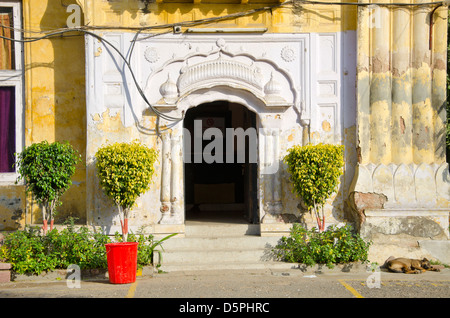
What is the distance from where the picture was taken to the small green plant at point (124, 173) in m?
10.6

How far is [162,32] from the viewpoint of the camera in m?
11.6

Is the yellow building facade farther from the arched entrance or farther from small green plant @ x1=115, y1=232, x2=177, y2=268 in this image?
the arched entrance

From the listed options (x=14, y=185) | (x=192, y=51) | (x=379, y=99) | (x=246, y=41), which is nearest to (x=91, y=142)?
(x=14, y=185)

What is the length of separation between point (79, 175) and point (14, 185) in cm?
120

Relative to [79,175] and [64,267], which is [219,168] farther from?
[64,267]

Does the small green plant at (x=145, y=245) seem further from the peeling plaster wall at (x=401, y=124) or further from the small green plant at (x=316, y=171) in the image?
the peeling plaster wall at (x=401, y=124)

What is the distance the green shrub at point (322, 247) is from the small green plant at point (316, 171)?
29 centimetres

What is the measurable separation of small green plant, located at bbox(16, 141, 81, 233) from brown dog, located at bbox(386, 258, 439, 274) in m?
5.68

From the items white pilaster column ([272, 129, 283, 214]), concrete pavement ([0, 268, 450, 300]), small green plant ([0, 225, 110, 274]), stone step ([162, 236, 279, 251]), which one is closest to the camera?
concrete pavement ([0, 268, 450, 300])

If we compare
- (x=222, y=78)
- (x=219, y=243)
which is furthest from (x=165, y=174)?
(x=222, y=78)

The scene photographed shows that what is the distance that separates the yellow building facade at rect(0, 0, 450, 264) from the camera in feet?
37.4

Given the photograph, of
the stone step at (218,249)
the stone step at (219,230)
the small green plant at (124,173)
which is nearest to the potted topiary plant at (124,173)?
the small green plant at (124,173)

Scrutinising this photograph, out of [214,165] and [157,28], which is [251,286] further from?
[214,165]

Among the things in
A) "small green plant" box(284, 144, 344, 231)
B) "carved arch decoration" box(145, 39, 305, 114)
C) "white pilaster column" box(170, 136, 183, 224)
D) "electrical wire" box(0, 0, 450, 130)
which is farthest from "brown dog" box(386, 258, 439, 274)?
"electrical wire" box(0, 0, 450, 130)
